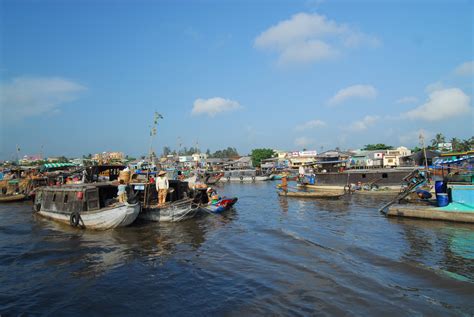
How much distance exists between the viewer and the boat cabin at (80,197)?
15938 mm

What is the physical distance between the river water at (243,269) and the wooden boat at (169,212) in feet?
1.50

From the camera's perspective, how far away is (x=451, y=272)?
30.1 ft

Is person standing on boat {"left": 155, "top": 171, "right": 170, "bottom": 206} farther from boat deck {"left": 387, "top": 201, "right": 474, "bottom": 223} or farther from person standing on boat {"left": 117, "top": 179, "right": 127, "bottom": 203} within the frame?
boat deck {"left": 387, "top": 201, "right": 474, "bottom": 223}

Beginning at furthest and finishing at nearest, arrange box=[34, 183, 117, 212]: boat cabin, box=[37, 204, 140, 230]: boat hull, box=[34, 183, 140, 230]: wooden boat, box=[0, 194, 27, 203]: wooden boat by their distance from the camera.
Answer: box=[0, 194, 27, 203]: wooden boat < box=[34, 183, 117, 212]: boat cabin < box=[34, 183, 140, 230]: wooden boat < box=[37, 204, 140, 230]: boat hull

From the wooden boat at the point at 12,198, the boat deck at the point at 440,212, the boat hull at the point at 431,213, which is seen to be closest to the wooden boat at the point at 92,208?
the boat hull at the point at 431,213

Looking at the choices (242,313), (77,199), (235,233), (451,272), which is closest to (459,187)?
(451,272)

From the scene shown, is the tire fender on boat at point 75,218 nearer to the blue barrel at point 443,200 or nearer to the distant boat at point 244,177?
the blue barrel at point 443,200

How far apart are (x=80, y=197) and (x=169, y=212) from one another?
15.5 feet

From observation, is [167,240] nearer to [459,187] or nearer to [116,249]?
[116,249]

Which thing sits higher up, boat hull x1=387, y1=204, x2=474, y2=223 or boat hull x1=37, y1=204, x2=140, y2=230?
boat hull x1=37, y1=204, x2=140, y2=230

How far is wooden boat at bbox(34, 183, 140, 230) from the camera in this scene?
49.6 ft

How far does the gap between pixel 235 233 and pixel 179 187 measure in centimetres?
609

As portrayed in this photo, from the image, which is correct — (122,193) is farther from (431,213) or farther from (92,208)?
(431,213)

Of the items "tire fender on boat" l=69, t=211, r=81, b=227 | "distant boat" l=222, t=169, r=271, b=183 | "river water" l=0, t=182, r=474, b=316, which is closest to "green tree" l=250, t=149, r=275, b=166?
"distant boat" l=222, t=169, r=271, b=183
